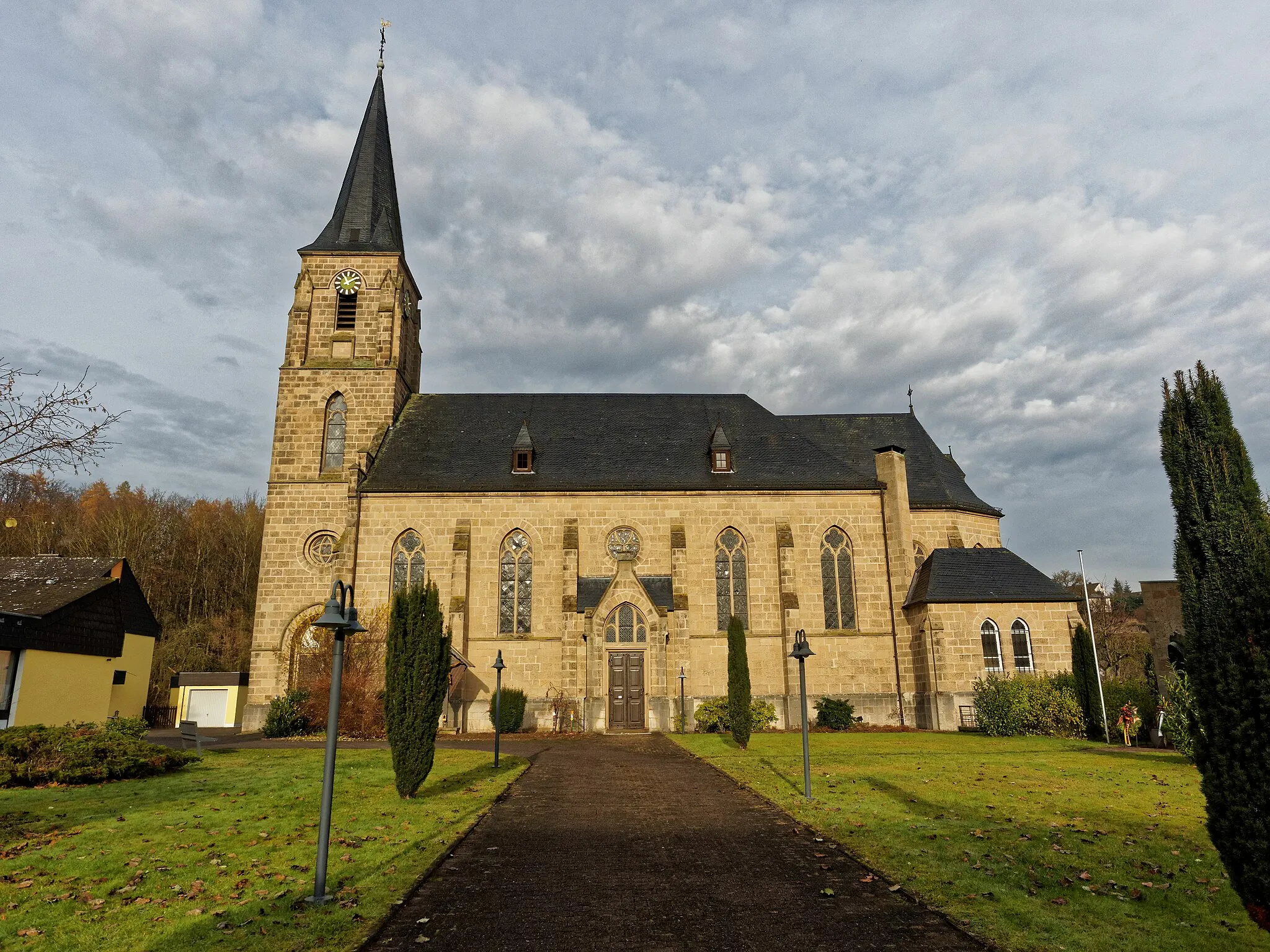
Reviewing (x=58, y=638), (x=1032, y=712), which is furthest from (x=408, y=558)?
(x=1032, y=712)

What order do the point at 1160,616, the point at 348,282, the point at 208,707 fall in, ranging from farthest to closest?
the point at 208,707 → the point at 348,282 → the point at 1160,616

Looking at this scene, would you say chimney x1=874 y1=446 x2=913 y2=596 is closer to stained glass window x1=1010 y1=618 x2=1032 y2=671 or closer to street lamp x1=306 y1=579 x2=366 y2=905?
stained glass window x1=1010 y1=618 x2=1032 y2=671

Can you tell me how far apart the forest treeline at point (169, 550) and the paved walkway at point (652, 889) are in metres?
37.4

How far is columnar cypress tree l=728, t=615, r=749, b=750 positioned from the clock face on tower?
2372 centimetres

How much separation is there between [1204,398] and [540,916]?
26.4 feet

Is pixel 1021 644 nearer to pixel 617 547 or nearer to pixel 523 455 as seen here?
pixel 617 547

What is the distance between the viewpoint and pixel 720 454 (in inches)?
1292

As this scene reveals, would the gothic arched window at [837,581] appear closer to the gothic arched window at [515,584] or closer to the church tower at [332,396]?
the gothic arched window at [515,584]

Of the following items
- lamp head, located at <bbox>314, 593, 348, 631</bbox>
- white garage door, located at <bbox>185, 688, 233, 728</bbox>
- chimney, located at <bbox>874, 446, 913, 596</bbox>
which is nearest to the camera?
lamp head, located at <bbox>314, 593, 348, 631</bbox>

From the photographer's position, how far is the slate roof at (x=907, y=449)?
3331cm

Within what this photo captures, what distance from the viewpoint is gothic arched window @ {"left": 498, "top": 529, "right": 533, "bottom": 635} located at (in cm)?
3092


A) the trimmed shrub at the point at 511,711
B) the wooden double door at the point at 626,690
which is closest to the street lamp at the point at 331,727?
the trimmed shrub at the point at 511,711

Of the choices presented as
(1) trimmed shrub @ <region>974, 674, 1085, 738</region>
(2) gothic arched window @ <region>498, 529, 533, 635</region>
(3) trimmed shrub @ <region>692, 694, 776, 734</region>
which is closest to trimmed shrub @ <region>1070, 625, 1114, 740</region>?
(1) trimmed shrub @ <region>974, 674, 1085, 738</region>

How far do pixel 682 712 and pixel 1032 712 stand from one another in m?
12.1
